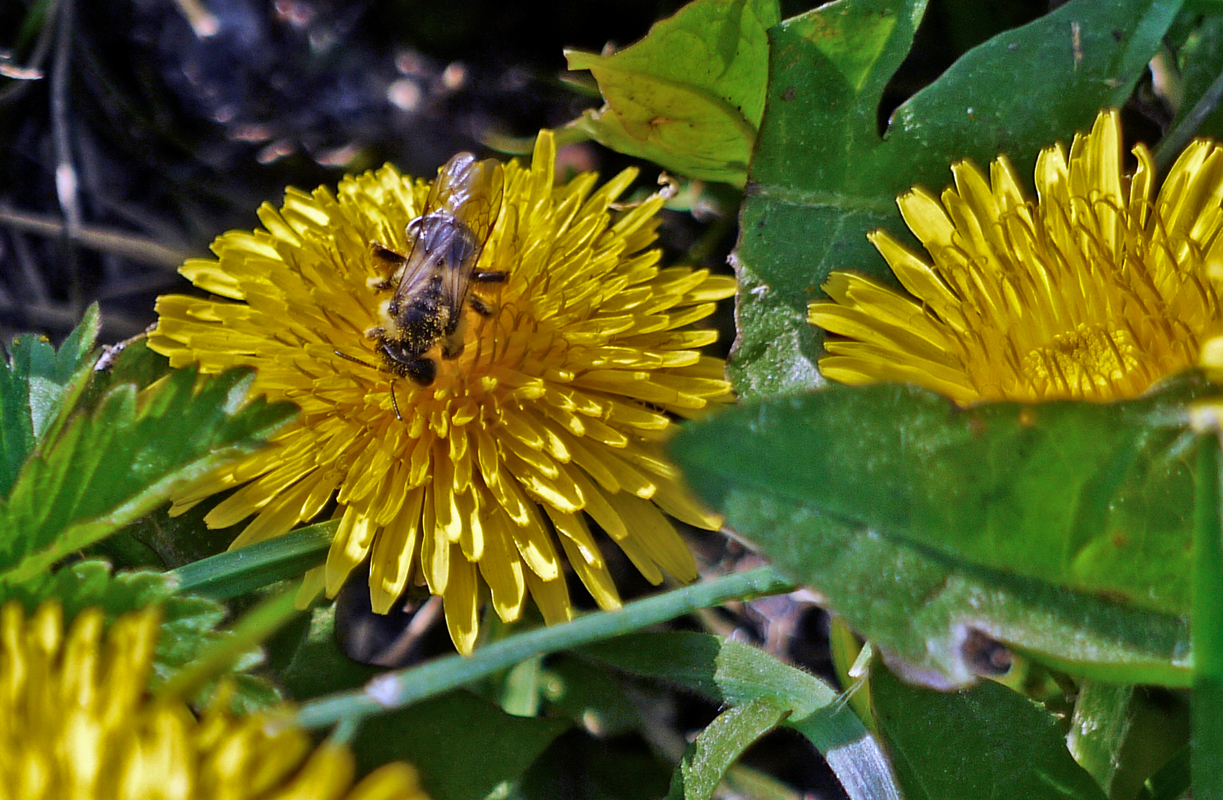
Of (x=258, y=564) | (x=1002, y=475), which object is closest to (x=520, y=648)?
(x=258, y=564)

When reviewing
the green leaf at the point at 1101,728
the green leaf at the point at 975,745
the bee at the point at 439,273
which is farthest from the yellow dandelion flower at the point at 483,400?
the green leaf at the point at 1101,728

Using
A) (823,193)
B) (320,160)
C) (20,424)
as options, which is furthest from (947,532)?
(320,160)

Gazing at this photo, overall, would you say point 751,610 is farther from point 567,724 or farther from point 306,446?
point 306,446

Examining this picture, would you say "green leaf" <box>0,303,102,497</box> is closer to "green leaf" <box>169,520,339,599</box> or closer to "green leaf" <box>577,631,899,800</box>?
"green leaf" <box>169,520,339,599</box>

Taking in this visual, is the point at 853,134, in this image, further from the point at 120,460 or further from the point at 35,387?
the point at 35,387

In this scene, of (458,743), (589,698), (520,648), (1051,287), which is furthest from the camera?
(589,698)

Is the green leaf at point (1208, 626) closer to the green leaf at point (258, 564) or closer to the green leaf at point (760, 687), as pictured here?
the green leaf at point (760, 687)
